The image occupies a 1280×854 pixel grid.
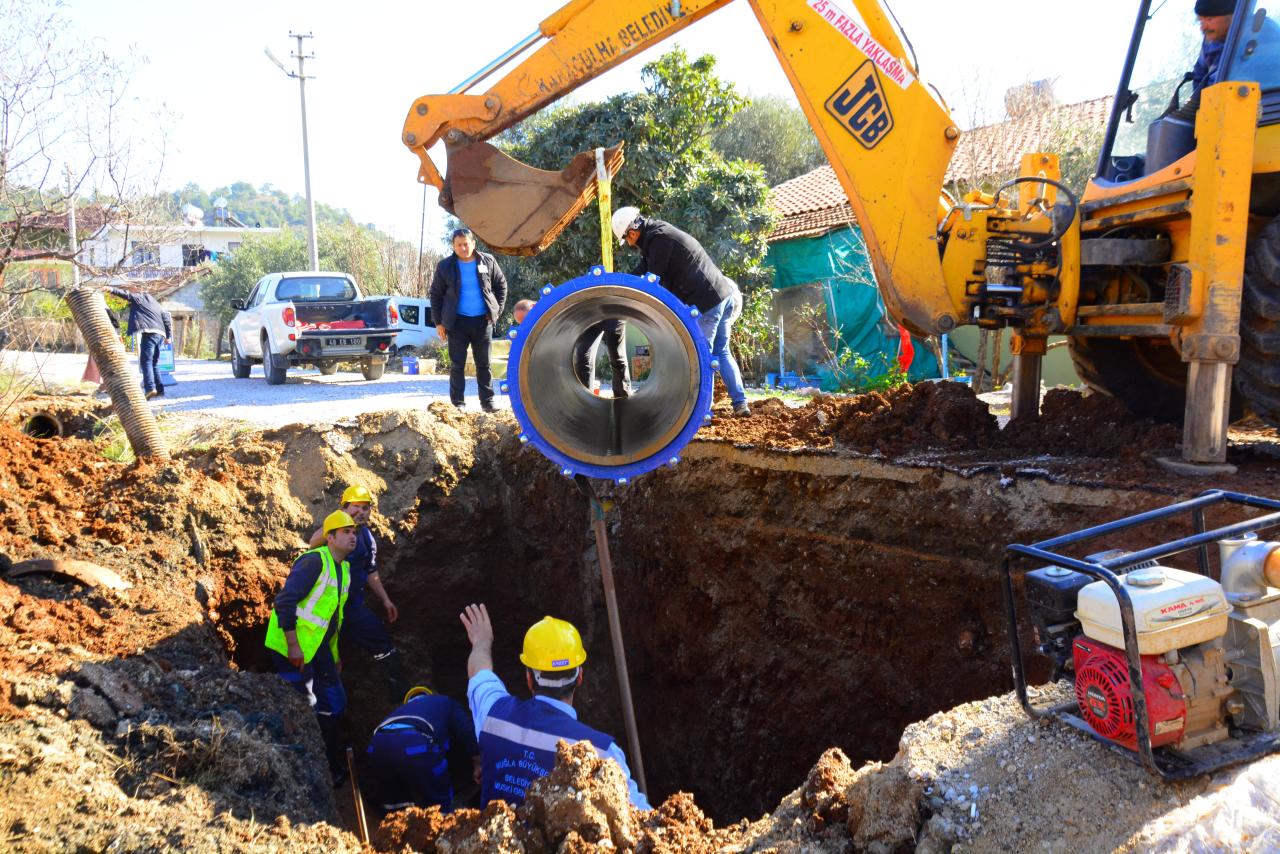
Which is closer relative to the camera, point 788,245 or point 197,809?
point 197,809

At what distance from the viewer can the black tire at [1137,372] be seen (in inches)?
228

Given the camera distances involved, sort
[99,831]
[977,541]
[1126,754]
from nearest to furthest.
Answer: [1126,754]
[99,831]
[977,541]

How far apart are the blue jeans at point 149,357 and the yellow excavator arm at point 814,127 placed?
7.21 metres

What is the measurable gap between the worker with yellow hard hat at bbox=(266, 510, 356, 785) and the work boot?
1008 millimetres

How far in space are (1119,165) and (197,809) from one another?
5914mm

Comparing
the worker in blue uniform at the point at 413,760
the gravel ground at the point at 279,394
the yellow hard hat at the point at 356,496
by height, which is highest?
the gravel ground at the point at 279,394

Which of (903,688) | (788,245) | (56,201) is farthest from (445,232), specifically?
(903,688)

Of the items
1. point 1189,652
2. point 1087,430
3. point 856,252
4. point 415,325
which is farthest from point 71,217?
point 415,325

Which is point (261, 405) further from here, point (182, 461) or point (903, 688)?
point (903, 688)

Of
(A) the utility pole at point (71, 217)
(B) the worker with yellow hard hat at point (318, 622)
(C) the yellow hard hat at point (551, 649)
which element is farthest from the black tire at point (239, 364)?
(C) the yellow hard hat at point (551, 649)

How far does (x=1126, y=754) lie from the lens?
2598mm

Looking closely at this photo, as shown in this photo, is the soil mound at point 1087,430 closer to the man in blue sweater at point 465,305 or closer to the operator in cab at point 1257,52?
the operator in cab at point 1257,52

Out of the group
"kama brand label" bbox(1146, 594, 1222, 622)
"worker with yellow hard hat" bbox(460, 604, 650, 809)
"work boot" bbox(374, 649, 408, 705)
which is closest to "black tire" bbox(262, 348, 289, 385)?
"work boot" bbox(374, 649, 408, 705)

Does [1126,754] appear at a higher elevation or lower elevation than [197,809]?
higher
